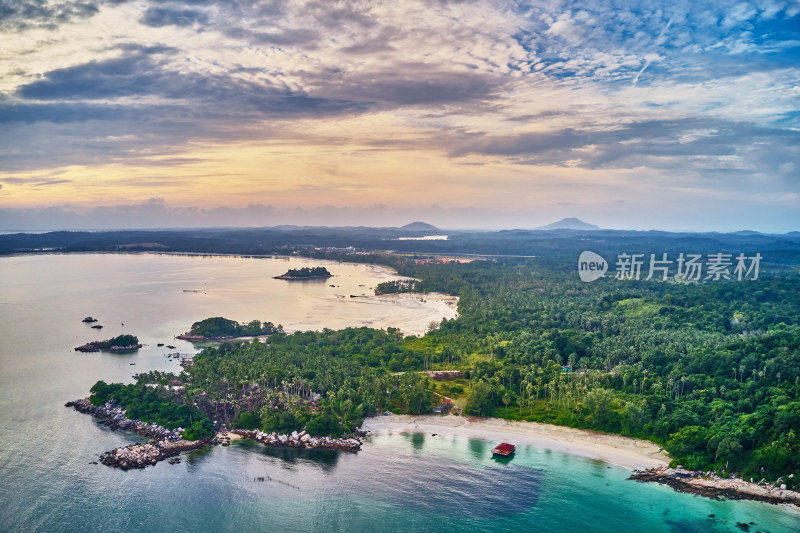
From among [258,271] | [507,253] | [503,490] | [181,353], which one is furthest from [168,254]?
[503,490]

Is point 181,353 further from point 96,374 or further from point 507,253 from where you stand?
point 507,253

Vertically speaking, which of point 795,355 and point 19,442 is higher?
point 795,355

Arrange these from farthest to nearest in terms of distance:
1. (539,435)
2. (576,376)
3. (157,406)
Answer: (576,376) < (157,406) < (539,435)

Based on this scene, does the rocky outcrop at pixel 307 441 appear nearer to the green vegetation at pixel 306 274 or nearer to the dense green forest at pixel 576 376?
the dense green forest at pixel 576 376

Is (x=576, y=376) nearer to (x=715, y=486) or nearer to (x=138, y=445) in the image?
(x=715, y=486)

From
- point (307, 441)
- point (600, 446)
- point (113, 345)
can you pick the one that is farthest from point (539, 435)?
point (113, 345)
